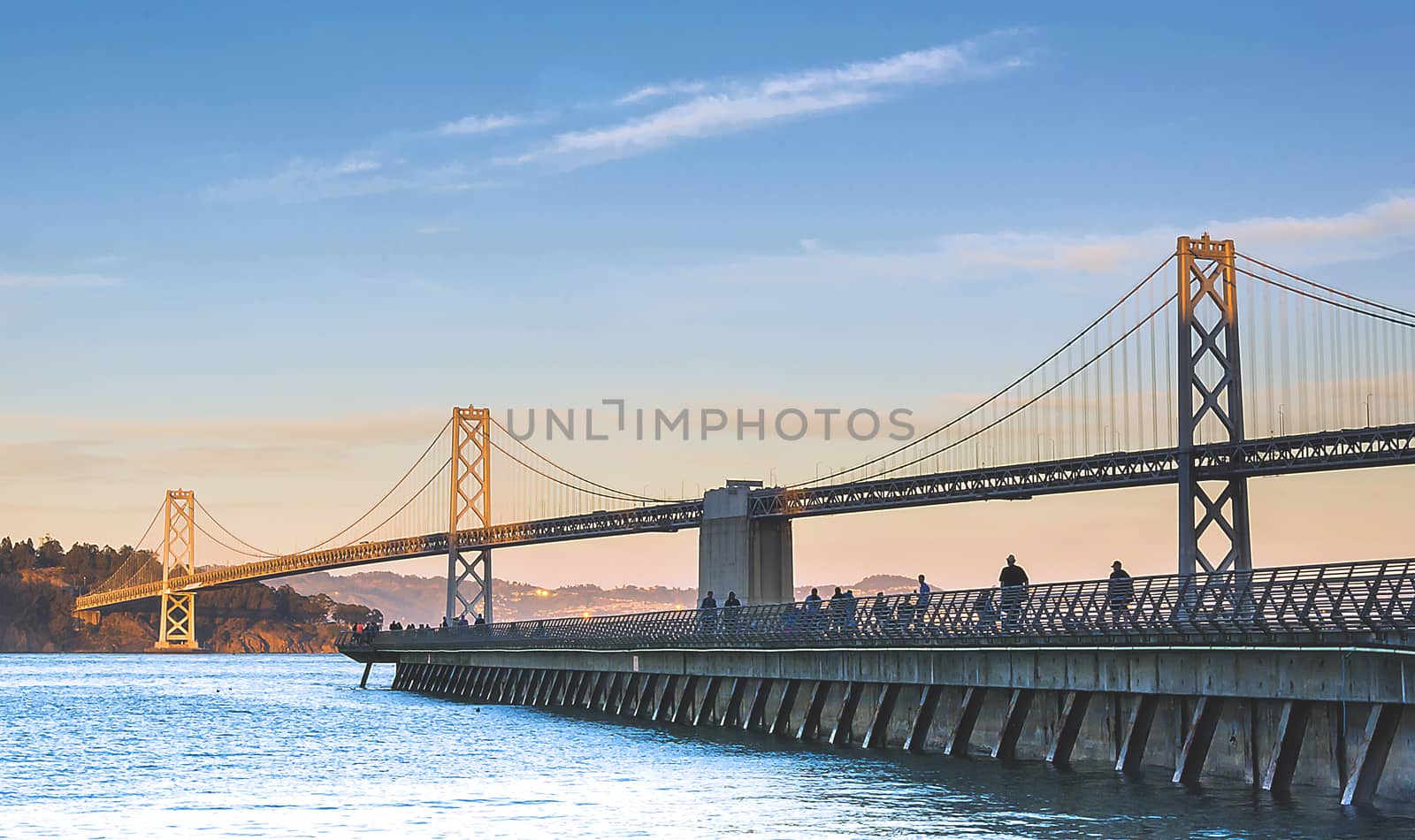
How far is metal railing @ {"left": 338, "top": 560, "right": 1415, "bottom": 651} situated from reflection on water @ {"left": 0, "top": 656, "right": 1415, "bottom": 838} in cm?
218

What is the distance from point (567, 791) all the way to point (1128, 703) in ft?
30.9

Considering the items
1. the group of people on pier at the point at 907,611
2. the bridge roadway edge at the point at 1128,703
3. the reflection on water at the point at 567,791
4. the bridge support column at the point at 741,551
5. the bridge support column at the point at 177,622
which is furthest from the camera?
the bridge support column at the point at 177,622

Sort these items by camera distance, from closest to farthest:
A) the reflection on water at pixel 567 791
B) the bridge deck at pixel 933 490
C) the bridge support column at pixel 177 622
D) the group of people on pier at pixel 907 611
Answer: the reflection on water at pixel 567 791
the group of people on pier at pixel 907 611
the bridge deck at pixel 933 490
the bridge support column at pixel 177 622

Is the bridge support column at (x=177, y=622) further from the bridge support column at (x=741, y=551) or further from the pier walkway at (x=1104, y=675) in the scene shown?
the pier walkway at (x=1104, y=675)

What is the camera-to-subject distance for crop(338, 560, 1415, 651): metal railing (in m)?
25.9

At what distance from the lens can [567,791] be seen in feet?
107

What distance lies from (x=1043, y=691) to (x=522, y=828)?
10.2m

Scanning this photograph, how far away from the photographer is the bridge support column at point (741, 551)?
82125mm

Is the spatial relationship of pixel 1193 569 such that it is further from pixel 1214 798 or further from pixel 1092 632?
pixel 1214 798

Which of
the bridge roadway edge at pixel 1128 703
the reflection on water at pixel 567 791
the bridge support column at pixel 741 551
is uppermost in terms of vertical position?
the bridge support column at pixel 741 551

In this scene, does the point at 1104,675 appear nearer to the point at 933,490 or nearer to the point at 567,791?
the point at 567,791

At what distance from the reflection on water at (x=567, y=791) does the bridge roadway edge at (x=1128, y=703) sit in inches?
26.9

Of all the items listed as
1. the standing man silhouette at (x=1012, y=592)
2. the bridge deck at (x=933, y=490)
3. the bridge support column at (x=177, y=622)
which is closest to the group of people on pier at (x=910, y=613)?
the standing man silhouette at (x=1012, y=592)

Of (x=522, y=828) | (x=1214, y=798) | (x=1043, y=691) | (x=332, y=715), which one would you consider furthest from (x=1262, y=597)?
(x=332, y=715)
